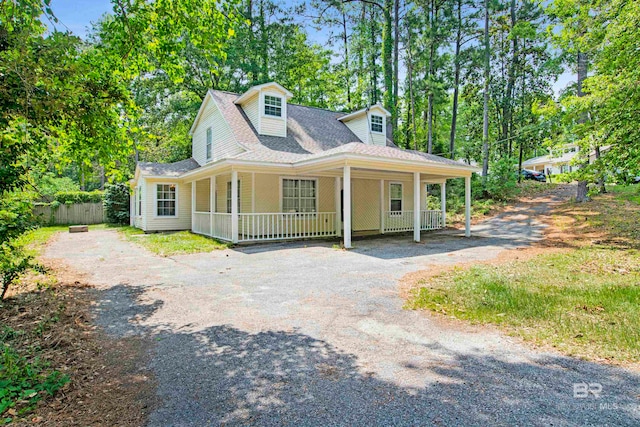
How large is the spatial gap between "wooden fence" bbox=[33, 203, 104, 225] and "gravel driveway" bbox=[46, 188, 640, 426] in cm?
1827

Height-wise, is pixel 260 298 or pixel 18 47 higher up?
pixel 18 47

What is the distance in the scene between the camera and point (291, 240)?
40.5 ft

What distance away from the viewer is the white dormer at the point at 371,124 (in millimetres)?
17141

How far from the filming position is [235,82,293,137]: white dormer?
1451 centimetres

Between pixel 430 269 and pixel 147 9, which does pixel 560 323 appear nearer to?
pixel 430 269

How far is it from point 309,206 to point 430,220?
19.3 ft

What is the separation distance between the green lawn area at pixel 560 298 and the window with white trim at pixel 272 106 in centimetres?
1059

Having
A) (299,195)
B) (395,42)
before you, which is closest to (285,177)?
(299,195)

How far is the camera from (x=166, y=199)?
1648cm

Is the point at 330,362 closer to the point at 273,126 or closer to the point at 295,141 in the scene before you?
the point at 295,141

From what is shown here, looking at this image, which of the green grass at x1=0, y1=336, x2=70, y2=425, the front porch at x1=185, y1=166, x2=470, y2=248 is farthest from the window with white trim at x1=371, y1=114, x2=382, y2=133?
the green grass at x1=0, y1=336, x2=70, y2=425

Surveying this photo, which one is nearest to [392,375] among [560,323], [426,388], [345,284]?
[426,388]

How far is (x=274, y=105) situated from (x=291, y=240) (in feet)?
20.5

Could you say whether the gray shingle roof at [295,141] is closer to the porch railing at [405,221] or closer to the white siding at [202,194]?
the white siding at [202,194]
